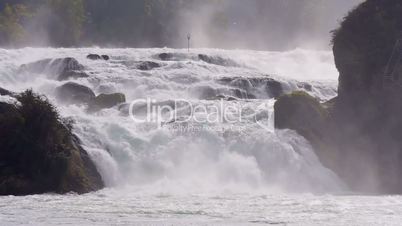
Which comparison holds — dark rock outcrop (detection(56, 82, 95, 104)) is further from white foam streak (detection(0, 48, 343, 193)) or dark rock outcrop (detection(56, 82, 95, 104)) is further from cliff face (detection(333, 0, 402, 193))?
cliff face (detection(333, 0, 402, 193))

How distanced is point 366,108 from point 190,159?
26.5 feet

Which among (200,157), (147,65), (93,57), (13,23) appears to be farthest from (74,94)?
(13,23)

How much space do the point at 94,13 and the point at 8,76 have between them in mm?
41560

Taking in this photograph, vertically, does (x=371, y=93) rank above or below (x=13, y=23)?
below

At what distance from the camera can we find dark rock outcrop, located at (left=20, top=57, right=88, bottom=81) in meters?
46.2

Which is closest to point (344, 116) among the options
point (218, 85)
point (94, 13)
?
point (218, 85)

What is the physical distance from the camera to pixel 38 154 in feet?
101

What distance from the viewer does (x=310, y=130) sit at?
36750mm

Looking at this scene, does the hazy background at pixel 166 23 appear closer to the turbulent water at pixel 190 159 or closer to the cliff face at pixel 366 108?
the turbulent water at pixel 190 159

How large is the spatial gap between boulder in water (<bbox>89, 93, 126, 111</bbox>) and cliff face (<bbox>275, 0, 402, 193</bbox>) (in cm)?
697

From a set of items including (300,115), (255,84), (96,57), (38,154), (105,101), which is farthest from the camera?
(96,57)

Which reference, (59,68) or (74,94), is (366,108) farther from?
(59,68)

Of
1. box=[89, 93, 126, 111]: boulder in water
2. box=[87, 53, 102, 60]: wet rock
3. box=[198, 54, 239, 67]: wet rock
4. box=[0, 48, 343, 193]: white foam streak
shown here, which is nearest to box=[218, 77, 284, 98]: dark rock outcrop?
box=[0, 48, 343, 193]: white foam streak

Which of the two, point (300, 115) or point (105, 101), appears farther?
point (105, 101)
